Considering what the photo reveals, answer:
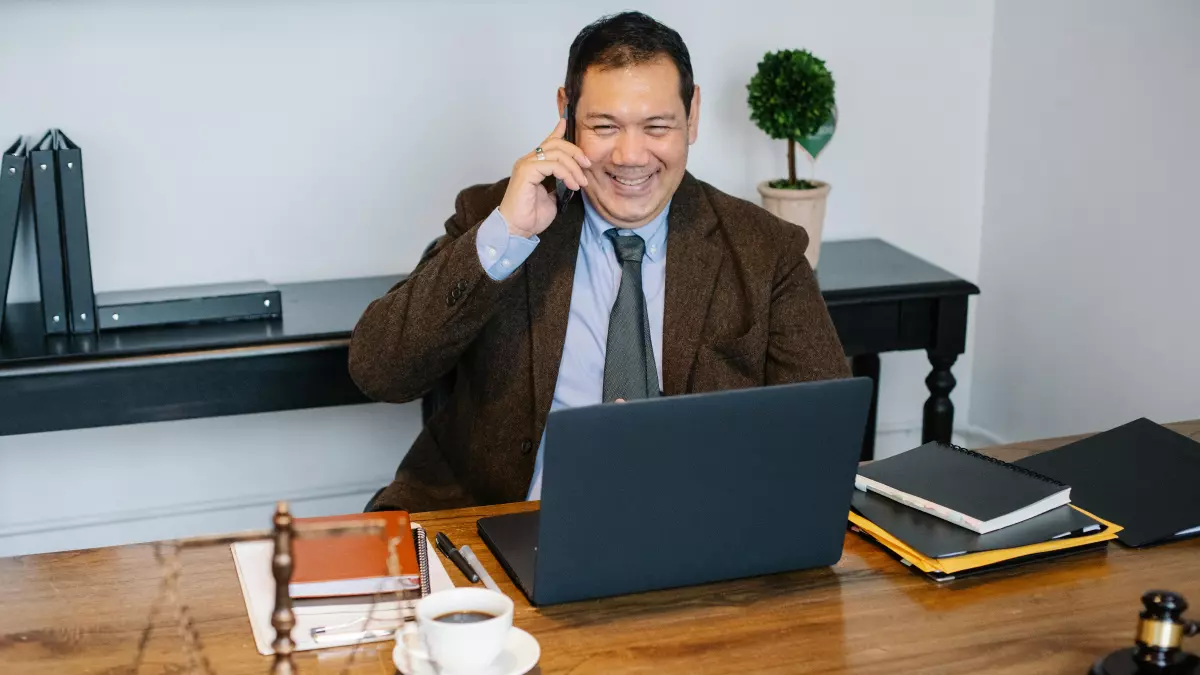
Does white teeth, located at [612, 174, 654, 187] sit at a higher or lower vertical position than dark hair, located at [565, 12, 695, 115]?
lower

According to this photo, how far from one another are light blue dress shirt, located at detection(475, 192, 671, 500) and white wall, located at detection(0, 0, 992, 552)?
0.85m

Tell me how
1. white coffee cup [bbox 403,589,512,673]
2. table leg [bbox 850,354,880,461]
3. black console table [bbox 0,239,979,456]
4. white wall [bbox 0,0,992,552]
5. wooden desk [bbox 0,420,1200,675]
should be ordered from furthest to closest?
table leg [bbox 850,354,880,461] → white wall [bbox 0,0,992,552] → black console table [bbox 0,239,979,456] → wooden desk [bbox 0,420,1200,675] → white coffee cup [bbox 403,589,512,673]

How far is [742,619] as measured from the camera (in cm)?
134

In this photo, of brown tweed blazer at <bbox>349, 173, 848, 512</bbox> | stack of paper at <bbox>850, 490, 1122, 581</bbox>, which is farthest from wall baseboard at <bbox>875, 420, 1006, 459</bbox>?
stack of paper at <bbox>850, 490, 1122, 581</bbox>

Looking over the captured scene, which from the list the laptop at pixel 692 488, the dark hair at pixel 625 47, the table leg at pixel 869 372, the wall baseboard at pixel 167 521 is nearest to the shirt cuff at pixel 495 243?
the dark hair at pixel 625 47

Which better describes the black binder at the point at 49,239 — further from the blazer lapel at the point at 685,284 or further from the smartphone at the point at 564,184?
the blazer lapel at the point at 685,284

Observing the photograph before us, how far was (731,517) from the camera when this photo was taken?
1359 mm

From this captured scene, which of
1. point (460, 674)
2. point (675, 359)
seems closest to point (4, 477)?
point (675, 359)

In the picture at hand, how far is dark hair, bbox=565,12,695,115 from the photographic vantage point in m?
1.97

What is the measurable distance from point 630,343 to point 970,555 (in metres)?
0.71

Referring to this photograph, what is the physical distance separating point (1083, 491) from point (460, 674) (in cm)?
89

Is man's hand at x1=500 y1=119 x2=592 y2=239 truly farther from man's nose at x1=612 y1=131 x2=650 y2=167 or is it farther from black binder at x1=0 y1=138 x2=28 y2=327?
black binder at x1=0 y1=138 x2=28 y2=327

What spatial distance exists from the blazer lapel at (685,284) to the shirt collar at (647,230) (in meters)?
0.02

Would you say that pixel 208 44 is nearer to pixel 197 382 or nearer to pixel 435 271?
pixel 197 382
